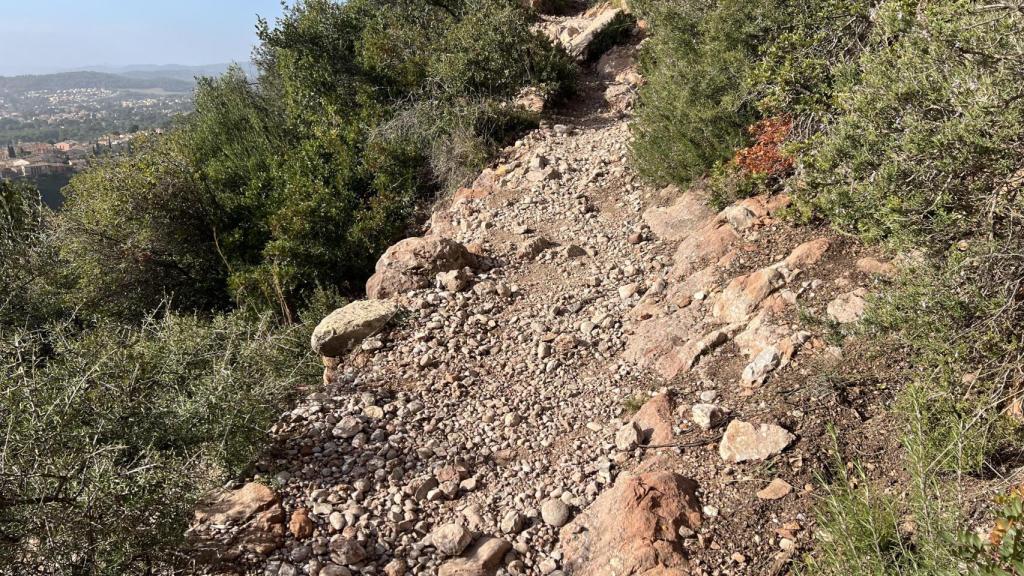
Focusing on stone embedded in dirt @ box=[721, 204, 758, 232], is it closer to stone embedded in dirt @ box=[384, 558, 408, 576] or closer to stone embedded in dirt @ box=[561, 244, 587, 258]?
stone embedded in dirt @ box=[561, 244, 587, 258]

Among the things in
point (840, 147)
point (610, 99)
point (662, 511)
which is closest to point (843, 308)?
point (840, 147)

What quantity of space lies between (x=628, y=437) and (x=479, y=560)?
145 centimetres

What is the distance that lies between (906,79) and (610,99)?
8.40m

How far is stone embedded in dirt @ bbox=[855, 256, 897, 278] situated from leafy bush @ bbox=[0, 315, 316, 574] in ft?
16.3

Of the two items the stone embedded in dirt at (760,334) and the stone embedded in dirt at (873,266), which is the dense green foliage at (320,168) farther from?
the stone embedded in dirt at (873,266)

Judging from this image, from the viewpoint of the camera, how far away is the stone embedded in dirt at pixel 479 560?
158 inches

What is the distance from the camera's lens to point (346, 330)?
6.75 metres

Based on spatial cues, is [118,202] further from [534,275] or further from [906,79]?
[906,79]

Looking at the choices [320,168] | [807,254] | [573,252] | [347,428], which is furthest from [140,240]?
[807,254]

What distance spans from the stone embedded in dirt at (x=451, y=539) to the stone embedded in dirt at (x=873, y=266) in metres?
3.67

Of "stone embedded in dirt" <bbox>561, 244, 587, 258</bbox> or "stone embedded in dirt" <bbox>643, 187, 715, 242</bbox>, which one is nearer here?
"stone embedded in dirt" <bbox>643, 187, 715, 242</bbox>

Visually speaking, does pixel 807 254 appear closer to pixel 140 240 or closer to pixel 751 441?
pixel 751 441

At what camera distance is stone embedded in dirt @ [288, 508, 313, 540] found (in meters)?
4.20

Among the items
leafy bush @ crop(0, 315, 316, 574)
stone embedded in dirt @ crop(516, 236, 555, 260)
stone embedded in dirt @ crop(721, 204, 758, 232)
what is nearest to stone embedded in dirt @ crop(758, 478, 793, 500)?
stone embedded in dirt @ crop(721, 204, 758, 232)
